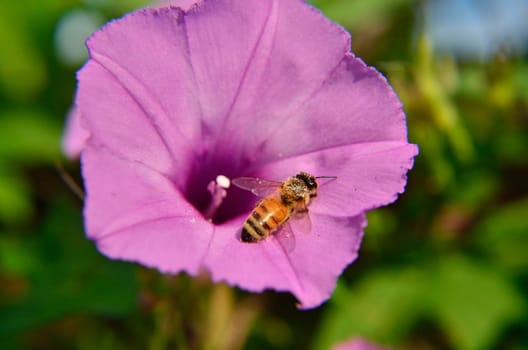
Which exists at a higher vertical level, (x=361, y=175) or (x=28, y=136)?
(x=361, y=175)

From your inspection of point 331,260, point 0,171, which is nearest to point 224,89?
point 331,260

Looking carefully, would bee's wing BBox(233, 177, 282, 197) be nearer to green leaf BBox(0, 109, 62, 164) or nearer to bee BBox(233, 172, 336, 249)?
bee BBox(233, 172, 336, 249)

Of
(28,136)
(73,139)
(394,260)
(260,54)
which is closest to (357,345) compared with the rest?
(394,260)

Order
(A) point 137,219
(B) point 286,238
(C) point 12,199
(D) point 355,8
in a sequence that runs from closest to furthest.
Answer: (A) point 137,219
(B) point 286,238
(C) point 12,199
(D) point 355,8

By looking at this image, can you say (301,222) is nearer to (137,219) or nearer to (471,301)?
(137,219)

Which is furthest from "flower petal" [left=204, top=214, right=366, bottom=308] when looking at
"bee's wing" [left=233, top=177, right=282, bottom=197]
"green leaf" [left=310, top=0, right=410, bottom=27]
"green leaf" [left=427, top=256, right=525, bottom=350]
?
"green leaf" [left=310, top=0, right=410, bottom=27]
